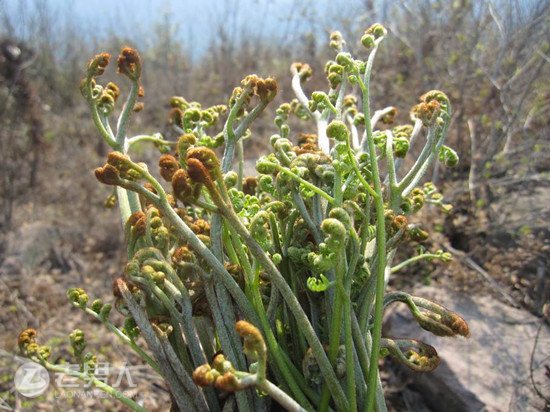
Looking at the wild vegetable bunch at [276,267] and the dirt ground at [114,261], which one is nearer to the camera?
the wild vegetable bunch at [276,267]

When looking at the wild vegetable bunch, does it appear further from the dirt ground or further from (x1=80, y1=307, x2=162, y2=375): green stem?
the dirt ground

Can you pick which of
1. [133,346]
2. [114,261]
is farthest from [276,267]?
[114,261]

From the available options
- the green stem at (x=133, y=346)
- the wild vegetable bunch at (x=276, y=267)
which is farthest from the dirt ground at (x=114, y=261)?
the wild vegetable bunch at (x=276, y=267)

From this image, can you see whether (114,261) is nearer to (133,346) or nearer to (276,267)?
(133,346)

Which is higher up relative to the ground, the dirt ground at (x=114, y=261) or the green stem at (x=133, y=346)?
the green stem at (x=133, y=346)

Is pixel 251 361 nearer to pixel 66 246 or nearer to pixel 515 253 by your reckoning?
pixel 515 253

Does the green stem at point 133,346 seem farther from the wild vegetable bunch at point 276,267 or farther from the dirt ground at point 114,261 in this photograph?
the dirt ground at point 114,261

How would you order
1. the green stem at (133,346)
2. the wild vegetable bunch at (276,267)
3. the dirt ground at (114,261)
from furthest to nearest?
the dirt ground at (114,261)
the green stem at (133,346)
the wild vegetable bunch at (276,267)

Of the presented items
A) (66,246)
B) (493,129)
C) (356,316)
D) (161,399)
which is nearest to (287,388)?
(356,316)
